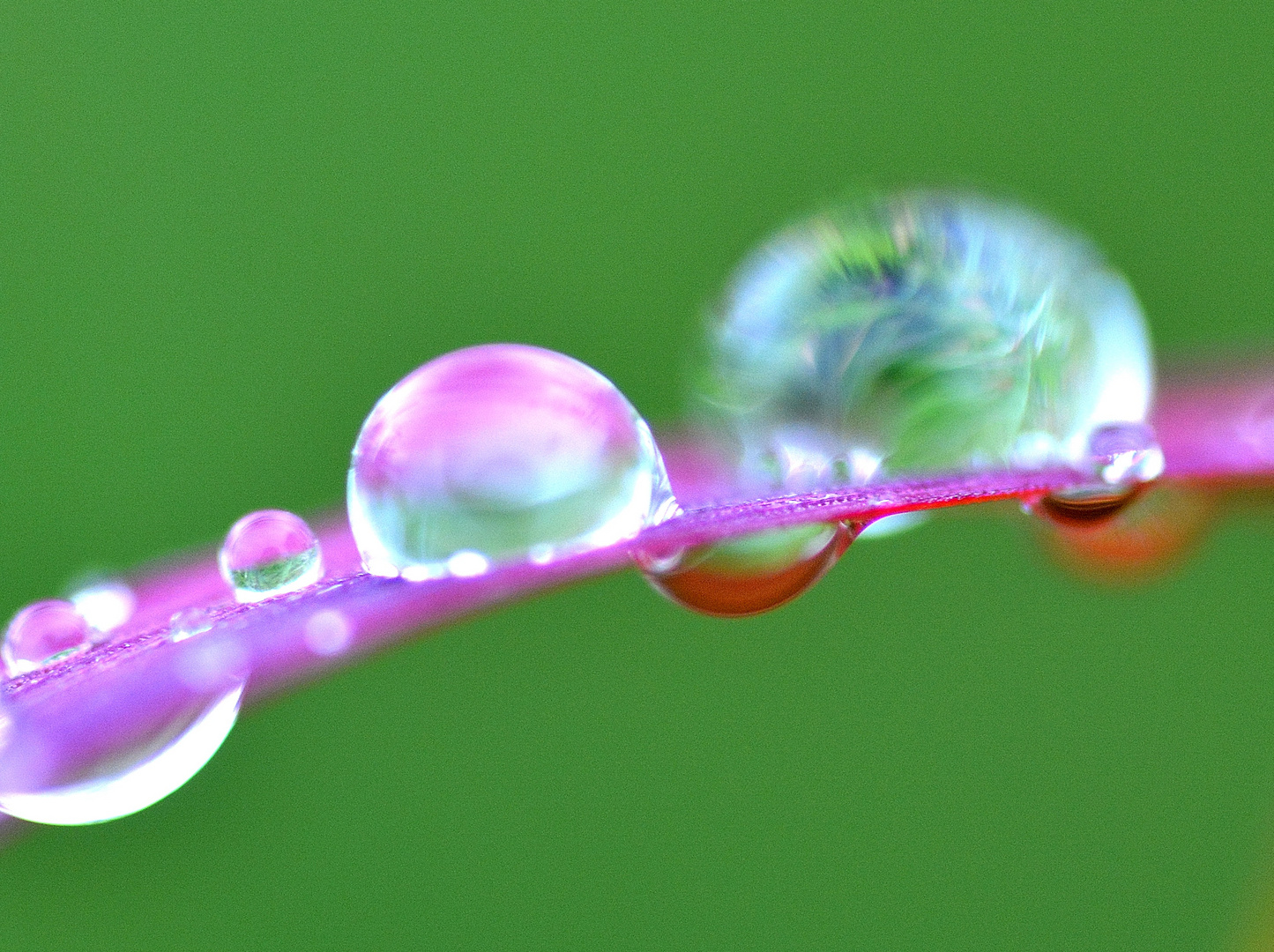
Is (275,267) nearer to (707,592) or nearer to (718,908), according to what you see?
(718,908)

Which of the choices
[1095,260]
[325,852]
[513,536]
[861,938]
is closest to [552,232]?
[325,852]

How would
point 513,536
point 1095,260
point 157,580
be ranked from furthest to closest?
point 1095,260 → point 157,580 → point 513,536

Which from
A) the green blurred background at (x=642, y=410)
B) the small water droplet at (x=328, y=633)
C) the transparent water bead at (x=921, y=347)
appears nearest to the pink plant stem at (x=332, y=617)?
the small water droplet at (x=328, y=633)

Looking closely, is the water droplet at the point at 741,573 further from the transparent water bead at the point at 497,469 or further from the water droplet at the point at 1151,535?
the water droplet at the point at 1151,535

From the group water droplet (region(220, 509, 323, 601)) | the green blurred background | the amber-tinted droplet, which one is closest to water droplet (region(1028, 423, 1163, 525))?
the amber-tinted droplet

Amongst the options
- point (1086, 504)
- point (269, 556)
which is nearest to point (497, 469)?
point (269, 556)

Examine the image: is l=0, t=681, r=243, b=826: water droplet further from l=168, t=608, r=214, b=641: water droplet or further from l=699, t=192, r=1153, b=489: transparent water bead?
l=699, t=192, r=1153, b=489: transparent water bead

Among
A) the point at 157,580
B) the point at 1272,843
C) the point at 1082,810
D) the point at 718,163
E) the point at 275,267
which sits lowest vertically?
the point at 1272,843

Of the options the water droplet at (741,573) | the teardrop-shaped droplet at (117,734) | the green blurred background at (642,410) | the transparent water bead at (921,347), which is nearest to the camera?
the teardrop-shaped droplet at (117,734)
